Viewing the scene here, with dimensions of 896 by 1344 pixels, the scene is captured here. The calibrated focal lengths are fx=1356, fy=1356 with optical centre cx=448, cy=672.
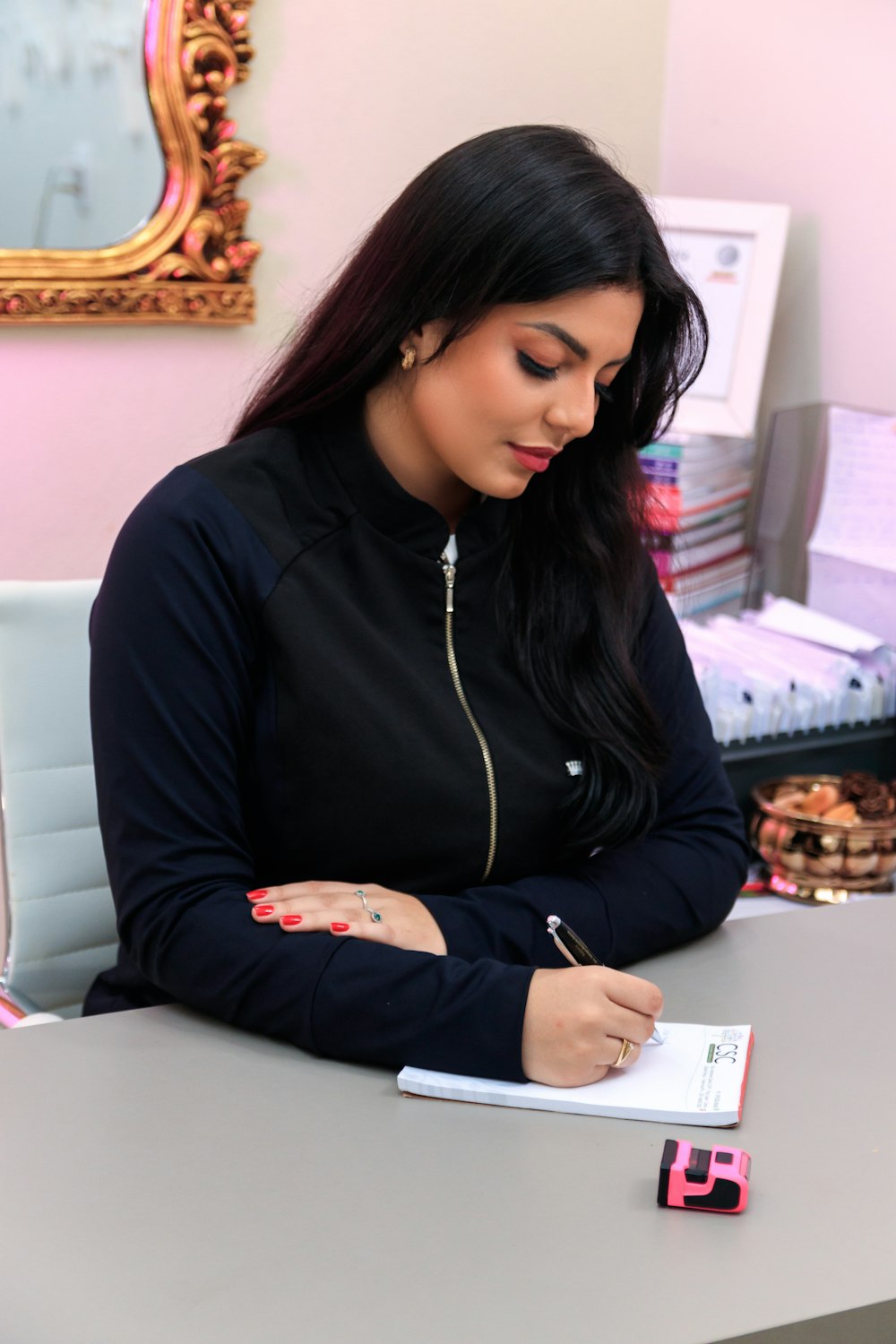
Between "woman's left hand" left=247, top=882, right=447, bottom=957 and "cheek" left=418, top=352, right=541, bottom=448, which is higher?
"cheek" left=418, top=352, right=541, bottom=448

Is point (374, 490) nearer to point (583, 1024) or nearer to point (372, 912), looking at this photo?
point (372, 912)

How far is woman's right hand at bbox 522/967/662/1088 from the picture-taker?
955 mm

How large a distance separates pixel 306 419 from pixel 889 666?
1079 millimetres

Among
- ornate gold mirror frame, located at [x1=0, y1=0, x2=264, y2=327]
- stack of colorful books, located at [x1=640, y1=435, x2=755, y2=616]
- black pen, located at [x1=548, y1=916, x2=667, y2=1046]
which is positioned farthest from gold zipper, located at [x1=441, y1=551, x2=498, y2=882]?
ornate gold mirror frame, located at [x1=0, y1=0, x2=264, y2=327]

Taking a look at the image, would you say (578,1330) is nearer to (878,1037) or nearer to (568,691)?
(878,1037)

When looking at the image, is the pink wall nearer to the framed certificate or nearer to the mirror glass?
the framed certificate

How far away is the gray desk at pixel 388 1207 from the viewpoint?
0.73 m

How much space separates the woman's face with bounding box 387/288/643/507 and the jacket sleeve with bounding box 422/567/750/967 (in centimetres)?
30

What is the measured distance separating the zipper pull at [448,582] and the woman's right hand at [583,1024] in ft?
1.32

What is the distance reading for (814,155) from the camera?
225cm

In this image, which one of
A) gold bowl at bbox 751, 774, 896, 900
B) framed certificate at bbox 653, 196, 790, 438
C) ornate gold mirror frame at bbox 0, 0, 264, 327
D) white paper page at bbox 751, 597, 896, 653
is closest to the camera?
gold bowl at bbox 751, 774, 896, 900

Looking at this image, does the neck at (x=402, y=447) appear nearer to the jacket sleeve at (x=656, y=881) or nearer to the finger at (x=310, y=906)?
the jacket sleeve at (x=656, y=881)

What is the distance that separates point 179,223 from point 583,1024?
165cm

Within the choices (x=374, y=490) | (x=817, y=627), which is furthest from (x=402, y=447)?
(x=817, y=627)
